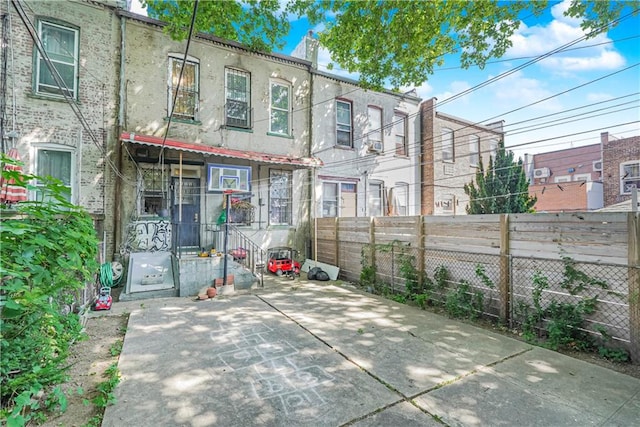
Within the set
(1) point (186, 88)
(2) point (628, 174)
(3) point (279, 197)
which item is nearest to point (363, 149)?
(3) point (279, 197)

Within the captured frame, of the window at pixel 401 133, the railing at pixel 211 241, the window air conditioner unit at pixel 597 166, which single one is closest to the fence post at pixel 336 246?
the railing at pixel 211 241

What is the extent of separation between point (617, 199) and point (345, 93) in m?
18.9

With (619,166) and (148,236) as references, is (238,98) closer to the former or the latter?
(148,236)

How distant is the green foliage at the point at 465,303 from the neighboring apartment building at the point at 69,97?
28.3ft

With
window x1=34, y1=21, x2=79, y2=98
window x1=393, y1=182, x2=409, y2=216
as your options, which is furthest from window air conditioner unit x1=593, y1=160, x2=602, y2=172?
window x1=34, y1=21, x2=79, y2=98

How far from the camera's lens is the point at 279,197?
35.1 feet

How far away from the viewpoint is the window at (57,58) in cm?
739

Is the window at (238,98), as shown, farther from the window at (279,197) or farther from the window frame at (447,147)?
the window frame at (447,147)

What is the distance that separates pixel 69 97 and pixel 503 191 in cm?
1450

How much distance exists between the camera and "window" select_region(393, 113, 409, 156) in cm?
1343

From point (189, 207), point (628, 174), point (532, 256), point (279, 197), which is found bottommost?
point (532, 256)

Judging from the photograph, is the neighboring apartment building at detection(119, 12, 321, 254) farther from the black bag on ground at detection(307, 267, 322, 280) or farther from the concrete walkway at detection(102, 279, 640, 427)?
the concrete walkway at detection(102, 279, 640, 427)

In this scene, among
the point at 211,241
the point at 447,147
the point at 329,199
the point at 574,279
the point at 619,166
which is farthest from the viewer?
the point at 619,166

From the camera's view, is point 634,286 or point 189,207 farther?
point 189,207
